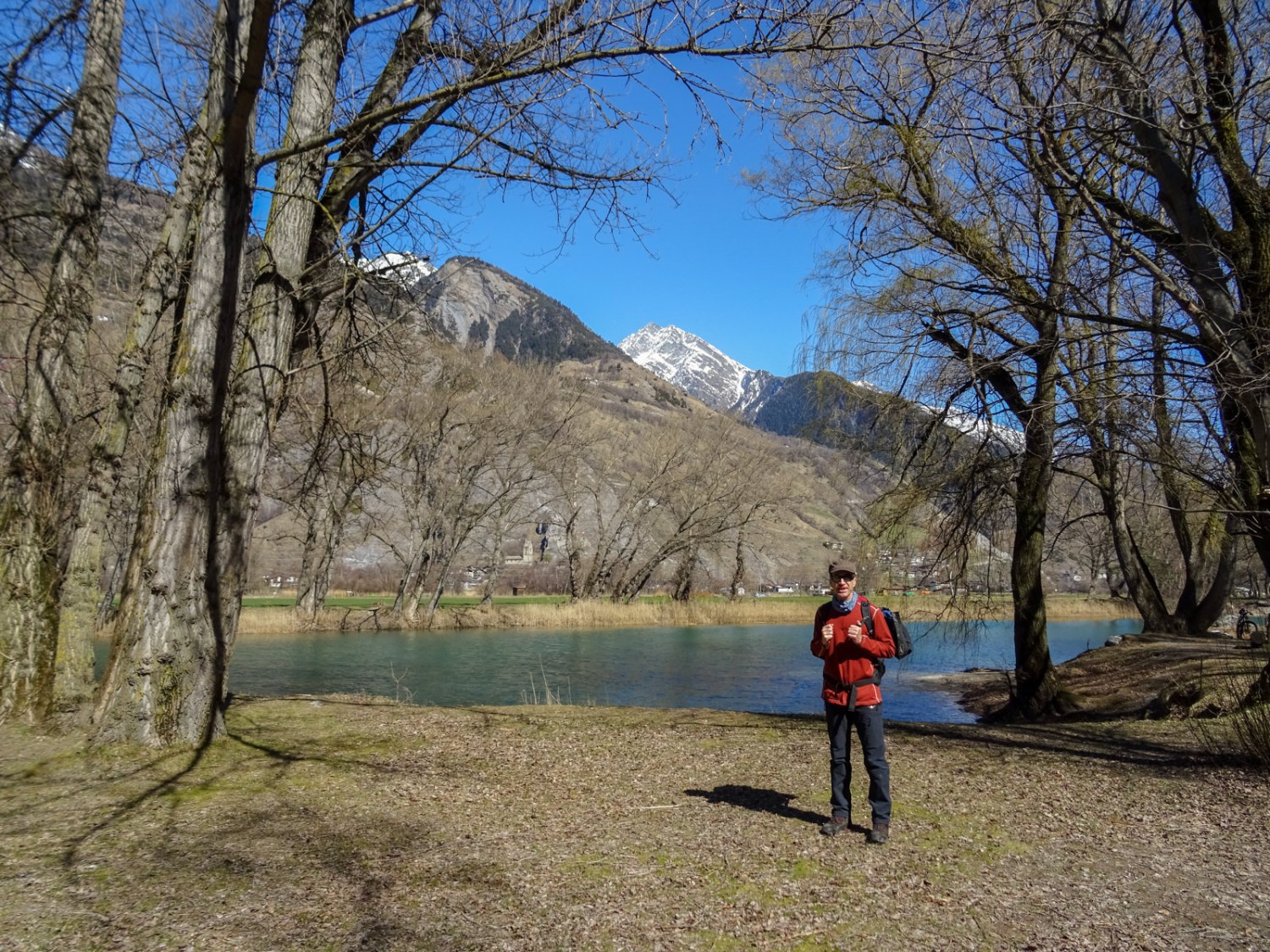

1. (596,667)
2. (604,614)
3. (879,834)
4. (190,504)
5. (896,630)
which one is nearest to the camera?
(879,834)

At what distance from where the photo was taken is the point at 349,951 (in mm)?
3098

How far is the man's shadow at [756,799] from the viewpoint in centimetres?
503

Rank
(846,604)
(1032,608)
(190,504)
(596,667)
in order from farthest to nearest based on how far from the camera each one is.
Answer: (596,667), (1032,608), (190,504), (846,604)

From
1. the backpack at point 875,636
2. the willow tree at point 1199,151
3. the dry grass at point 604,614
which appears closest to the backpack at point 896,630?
the backpack at point 875,636

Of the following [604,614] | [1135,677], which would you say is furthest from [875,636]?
[604,614]

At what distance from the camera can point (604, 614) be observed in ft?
116

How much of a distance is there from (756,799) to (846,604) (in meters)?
1.44

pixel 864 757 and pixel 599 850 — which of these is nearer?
pixel 599 850

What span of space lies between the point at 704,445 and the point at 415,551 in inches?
565

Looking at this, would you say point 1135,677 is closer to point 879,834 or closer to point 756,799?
point 756,799

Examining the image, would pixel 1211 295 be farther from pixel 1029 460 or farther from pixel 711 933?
pixel 711 933

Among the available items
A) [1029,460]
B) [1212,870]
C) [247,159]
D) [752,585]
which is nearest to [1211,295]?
[1029,460]

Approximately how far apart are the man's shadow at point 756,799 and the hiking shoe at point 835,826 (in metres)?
0.19

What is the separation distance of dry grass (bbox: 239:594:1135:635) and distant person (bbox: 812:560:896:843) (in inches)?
852
